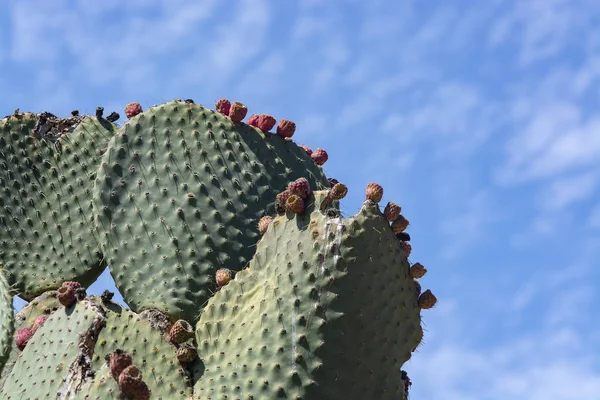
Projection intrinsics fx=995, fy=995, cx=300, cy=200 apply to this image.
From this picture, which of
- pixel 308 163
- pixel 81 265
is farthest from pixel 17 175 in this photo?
pixel 308 163

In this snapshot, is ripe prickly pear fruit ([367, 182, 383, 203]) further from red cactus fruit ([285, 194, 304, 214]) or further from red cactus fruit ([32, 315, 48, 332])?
red cactus fruit ([32, 315, 48, 332])

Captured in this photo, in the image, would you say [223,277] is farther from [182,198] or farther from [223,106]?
[223,106]

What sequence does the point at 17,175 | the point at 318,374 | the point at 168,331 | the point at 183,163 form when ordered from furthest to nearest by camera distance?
the point at 17,175 < the point at 183,163 < the point at 168,331 < the point at 318,374

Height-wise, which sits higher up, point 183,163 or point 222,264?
point 183,163

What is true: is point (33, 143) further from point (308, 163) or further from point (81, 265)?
point (308, 163)

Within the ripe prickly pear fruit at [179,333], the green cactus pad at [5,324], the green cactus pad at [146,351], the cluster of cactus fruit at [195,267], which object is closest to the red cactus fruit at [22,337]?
the cluster of cactus fruit at [195,267]

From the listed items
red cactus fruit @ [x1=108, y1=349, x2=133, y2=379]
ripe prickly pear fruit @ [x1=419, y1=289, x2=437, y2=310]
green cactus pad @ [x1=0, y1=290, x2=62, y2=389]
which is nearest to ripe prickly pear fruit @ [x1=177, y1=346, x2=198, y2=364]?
red cactus fruit @ [x1=108, y1=349, x2=133, y2=379]
